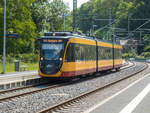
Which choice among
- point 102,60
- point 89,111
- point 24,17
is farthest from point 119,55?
point 89,111

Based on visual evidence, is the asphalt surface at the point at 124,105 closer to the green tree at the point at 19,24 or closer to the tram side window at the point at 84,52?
the tram side window at the point at 84,52

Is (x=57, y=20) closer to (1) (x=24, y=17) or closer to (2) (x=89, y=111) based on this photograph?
(1) (x=24, y=17)

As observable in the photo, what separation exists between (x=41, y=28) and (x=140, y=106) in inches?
2380

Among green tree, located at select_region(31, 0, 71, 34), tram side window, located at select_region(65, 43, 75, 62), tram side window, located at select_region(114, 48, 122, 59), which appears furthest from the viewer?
green tree, located at select_region(31, 0, 71, 34)

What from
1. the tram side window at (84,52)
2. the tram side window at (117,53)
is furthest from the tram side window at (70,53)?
the tram side window at (117,53)

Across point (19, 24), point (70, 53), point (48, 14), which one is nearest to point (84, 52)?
point (70, 53)

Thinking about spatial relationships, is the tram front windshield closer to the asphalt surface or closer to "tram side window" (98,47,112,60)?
the asphalt surface

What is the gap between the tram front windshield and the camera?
2278 cm

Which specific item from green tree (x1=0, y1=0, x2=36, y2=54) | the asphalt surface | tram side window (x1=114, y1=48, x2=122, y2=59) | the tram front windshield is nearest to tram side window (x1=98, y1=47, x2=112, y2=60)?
tram side window (x1=114, y1=48, x2=122, y2=59)

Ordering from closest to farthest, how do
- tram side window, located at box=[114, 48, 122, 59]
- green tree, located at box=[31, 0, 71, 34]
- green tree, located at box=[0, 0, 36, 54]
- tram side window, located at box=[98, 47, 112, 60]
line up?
1. tram side window, located at box=[98, 47, 112, 60]
2. tram side window, located at box=[114, 48, 122, 59]
3. green tree, located at box=[0, 0, 36, 54]
4. green tree, located at box=[31, 0, 71, 34]

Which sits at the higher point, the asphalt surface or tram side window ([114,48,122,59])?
tram side window ([114,48,122,59])

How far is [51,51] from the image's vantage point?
23000mm

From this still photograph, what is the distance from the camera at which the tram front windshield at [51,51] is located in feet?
74.7

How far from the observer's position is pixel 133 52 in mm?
114562
